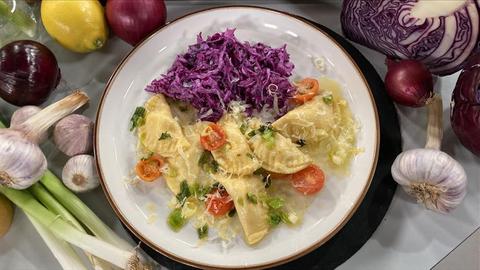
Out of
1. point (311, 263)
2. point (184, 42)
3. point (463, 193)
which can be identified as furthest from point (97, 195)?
point (463, 193)

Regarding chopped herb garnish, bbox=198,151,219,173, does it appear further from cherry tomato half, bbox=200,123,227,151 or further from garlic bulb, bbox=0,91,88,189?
garlic bulb, bbox=0,91,88,189

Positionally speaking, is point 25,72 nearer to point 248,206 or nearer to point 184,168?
point 184,168

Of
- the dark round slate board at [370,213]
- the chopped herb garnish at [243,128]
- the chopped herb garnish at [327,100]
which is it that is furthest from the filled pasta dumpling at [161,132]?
the chopped herb garnish at [327,100]

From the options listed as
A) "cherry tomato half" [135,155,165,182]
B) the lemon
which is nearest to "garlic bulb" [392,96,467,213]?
"cherry tomato half" [135,155,165,182]

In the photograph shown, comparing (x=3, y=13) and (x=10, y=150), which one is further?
(x=3, y=13)

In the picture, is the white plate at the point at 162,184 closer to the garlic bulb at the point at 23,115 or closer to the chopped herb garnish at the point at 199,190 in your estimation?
the chopped herb garnish at the point at 199,190

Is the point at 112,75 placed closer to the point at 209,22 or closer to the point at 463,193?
the point at 209,22

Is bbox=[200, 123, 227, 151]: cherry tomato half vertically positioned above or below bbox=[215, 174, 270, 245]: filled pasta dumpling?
above
